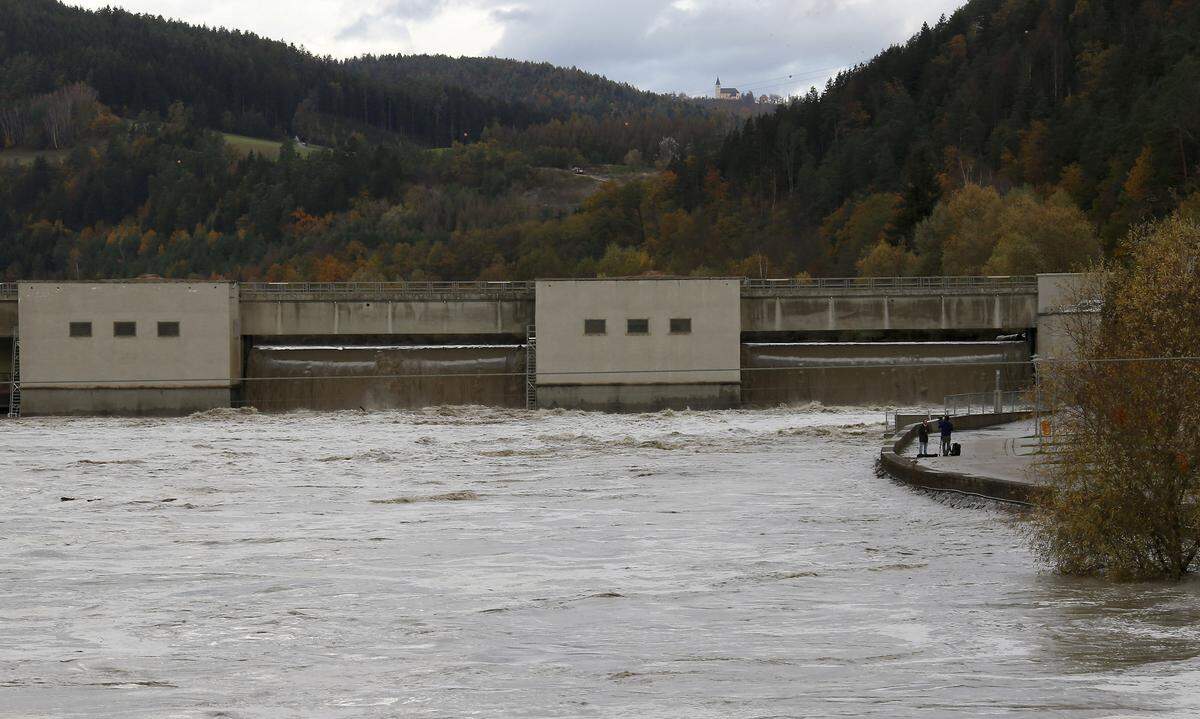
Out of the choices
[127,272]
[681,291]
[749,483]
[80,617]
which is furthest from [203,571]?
[127,272]

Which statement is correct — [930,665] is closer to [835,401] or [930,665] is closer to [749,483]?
[749,483]

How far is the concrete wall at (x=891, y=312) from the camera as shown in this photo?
64312 millimetres

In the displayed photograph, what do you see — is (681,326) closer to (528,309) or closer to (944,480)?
(528,309)

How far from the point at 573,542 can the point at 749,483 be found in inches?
405

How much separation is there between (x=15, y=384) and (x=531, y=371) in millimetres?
22130

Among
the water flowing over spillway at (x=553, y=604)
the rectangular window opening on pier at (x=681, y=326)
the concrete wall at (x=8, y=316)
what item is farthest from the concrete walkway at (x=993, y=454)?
the concrete wall at (x=8, y=316)

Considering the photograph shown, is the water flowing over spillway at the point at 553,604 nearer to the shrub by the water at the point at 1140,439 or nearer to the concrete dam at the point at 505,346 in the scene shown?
the shrub by the water at the point at 1140,439

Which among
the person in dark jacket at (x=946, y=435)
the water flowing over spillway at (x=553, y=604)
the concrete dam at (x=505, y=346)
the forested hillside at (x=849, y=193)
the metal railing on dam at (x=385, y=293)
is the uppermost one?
the forested hillside at (x=849, y=193)

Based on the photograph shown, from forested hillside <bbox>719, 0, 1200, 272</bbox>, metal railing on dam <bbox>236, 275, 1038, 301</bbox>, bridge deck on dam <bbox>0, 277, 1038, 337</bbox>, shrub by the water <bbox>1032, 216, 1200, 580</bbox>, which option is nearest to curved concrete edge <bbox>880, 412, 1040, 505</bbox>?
shrub by the water <bbox>1032, 216, 1200, 580</bbox>

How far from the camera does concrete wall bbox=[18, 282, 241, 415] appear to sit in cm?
6016

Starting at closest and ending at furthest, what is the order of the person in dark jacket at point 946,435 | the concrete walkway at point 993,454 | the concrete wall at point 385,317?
the concrete walkway at point 993,454 → the person in dark jacket at point 946,435 → the concrete wall at point 385,317

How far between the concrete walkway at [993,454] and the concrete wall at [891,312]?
1978 centimetres

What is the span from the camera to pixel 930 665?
13.5 m

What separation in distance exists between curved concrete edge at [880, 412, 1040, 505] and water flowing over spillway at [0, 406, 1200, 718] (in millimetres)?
491
